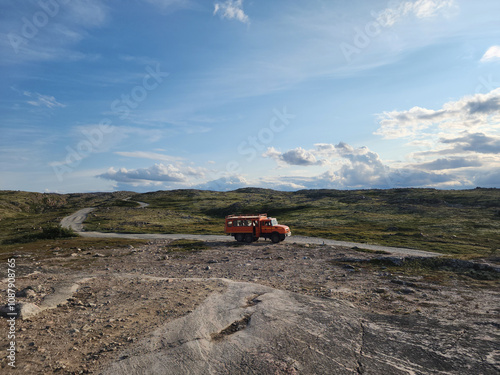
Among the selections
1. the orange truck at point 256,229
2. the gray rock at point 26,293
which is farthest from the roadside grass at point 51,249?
the gray rock at point 26,293

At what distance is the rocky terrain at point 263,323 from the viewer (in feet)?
27.5

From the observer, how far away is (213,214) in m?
116

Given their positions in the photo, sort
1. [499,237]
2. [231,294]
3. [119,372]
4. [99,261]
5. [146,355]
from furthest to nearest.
→ [499,237], [99,261], [231,294], [146,355], [119,372]

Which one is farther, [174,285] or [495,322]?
[174,285]

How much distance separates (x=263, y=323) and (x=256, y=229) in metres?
26.6

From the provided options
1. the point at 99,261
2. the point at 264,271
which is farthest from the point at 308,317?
the point at 99,261

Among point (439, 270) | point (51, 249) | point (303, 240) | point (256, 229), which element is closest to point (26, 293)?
point (51, 249)

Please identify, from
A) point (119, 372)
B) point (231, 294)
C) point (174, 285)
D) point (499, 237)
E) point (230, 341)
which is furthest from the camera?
point (499, 237)

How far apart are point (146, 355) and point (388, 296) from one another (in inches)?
506

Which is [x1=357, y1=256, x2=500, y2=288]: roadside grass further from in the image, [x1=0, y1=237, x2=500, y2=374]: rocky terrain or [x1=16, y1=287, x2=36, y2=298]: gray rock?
[x1=16, y1=287, x2=36, y2=298]: gray rock

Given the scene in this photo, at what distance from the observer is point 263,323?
1104 centimetres

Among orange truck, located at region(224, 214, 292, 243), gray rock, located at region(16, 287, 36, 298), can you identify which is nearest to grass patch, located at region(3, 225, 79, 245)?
orange truck, located at region(224, 214, 292, 243)

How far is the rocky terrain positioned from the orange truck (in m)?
15.8

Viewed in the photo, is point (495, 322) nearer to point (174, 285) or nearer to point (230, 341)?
point (230, 341)
